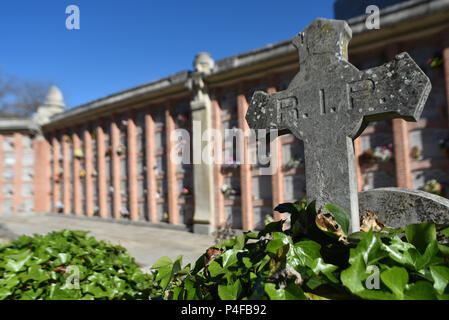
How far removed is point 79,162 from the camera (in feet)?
44.0

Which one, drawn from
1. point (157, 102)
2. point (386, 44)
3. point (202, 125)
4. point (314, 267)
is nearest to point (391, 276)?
point (314, 267)

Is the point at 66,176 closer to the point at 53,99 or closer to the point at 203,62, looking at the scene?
the point at 53,99

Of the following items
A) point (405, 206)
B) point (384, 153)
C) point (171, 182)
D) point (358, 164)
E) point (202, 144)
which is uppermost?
point (202, 144)

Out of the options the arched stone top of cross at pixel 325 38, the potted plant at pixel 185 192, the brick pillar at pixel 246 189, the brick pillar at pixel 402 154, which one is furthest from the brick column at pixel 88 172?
the arched stone top of cross at pixel 325 38

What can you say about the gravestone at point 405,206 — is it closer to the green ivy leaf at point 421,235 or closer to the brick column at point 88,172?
the green ivy leaf at point 421,235

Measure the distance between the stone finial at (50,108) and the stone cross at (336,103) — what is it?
15523 mm

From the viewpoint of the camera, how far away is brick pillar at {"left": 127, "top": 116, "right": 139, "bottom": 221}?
10.9 meters

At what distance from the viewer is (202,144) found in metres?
8.91

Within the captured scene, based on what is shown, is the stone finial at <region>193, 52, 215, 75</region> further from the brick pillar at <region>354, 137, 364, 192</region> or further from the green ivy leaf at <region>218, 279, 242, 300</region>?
the green ivy leaf at <region>218, 279, 242, 300</region>

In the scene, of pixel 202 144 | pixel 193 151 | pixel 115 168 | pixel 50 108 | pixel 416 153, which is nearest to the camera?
pixel 416 153

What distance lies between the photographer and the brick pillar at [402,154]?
6.15 metres

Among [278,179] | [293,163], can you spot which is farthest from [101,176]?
[293,163]

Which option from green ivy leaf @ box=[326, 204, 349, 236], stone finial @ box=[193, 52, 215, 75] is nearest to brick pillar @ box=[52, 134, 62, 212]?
stone finial @ box=[193, 52, 215, 75]

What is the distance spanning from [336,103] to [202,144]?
273 inches
